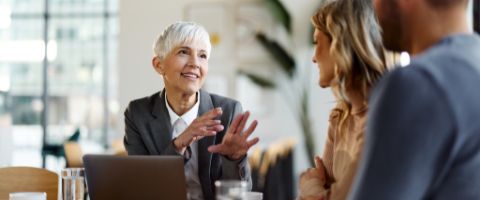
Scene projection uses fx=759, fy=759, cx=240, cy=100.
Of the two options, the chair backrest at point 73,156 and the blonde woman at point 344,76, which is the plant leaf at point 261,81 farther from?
the blonde woman at point 344,76

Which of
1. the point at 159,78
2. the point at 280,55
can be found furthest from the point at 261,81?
the point at 159,78

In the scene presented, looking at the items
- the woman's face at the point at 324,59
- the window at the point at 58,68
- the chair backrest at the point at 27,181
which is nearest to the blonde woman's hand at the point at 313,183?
the woman's face at the point at 324,59

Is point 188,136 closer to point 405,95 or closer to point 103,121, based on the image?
point 405,95

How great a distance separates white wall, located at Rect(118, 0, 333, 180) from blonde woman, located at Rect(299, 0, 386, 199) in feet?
19.5

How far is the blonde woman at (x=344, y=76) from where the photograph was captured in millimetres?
1859

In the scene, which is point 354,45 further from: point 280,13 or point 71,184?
point 280,13

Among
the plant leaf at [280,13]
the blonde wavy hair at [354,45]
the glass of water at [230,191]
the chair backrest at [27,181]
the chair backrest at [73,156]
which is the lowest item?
the chair backrest at [73,156]

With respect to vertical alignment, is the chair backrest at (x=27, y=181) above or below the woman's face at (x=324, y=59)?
below

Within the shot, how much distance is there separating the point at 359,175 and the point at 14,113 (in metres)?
9.43

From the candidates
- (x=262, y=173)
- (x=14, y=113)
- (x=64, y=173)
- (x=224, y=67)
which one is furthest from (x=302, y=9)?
(x=64, y=173)

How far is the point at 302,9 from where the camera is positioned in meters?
8.35

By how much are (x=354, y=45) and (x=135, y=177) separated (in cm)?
81

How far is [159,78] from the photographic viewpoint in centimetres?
867

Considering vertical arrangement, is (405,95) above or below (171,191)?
above
